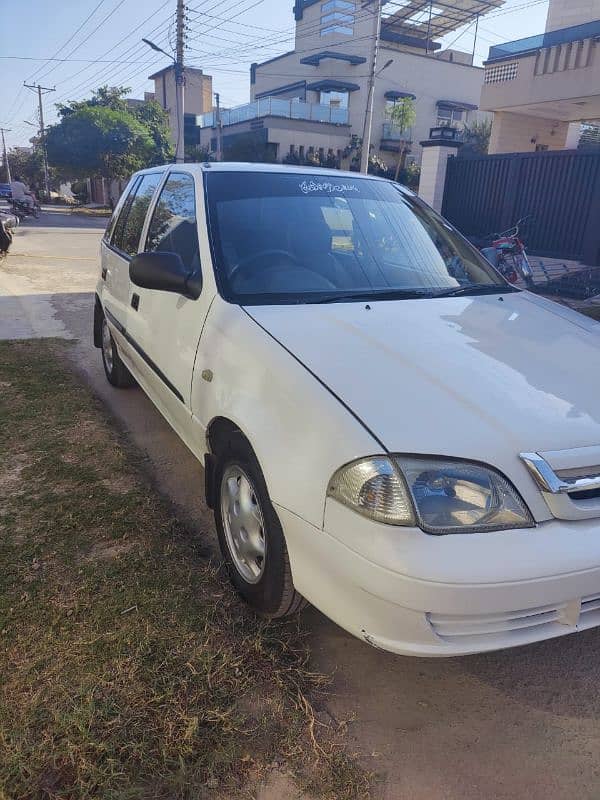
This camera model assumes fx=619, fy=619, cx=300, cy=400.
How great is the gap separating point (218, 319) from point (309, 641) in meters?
1.40

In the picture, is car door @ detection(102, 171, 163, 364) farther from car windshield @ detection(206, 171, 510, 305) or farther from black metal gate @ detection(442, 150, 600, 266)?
black metal gate @ detection(442, 150, 600, 266)

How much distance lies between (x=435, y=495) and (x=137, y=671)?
1233mm

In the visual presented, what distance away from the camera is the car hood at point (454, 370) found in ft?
6.29

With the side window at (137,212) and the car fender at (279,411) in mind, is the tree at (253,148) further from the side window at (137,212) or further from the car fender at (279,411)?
the car fender at (279,411)

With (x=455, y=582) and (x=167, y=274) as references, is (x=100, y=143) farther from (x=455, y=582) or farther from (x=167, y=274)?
(x=455, y=582)

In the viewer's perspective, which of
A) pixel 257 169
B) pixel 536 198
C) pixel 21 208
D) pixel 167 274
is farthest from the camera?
pixel 21 208

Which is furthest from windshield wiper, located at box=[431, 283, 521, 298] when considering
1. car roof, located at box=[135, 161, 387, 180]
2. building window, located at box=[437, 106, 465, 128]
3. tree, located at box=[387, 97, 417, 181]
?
building window, located at box=[437, 106, 465, 128]

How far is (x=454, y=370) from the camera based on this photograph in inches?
87.9

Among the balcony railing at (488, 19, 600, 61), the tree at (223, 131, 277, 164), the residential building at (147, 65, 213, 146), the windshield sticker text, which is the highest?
the residential building at (147, 65, 213, 146)

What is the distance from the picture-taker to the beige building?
14.2m

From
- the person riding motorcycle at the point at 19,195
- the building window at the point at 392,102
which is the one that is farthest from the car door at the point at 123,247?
the building window at the point at 392,102

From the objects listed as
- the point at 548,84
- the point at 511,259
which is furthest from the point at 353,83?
the point at 511,259

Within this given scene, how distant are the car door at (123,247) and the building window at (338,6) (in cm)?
4779

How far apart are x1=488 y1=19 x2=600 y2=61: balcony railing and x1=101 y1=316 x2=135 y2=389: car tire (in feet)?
46.3
